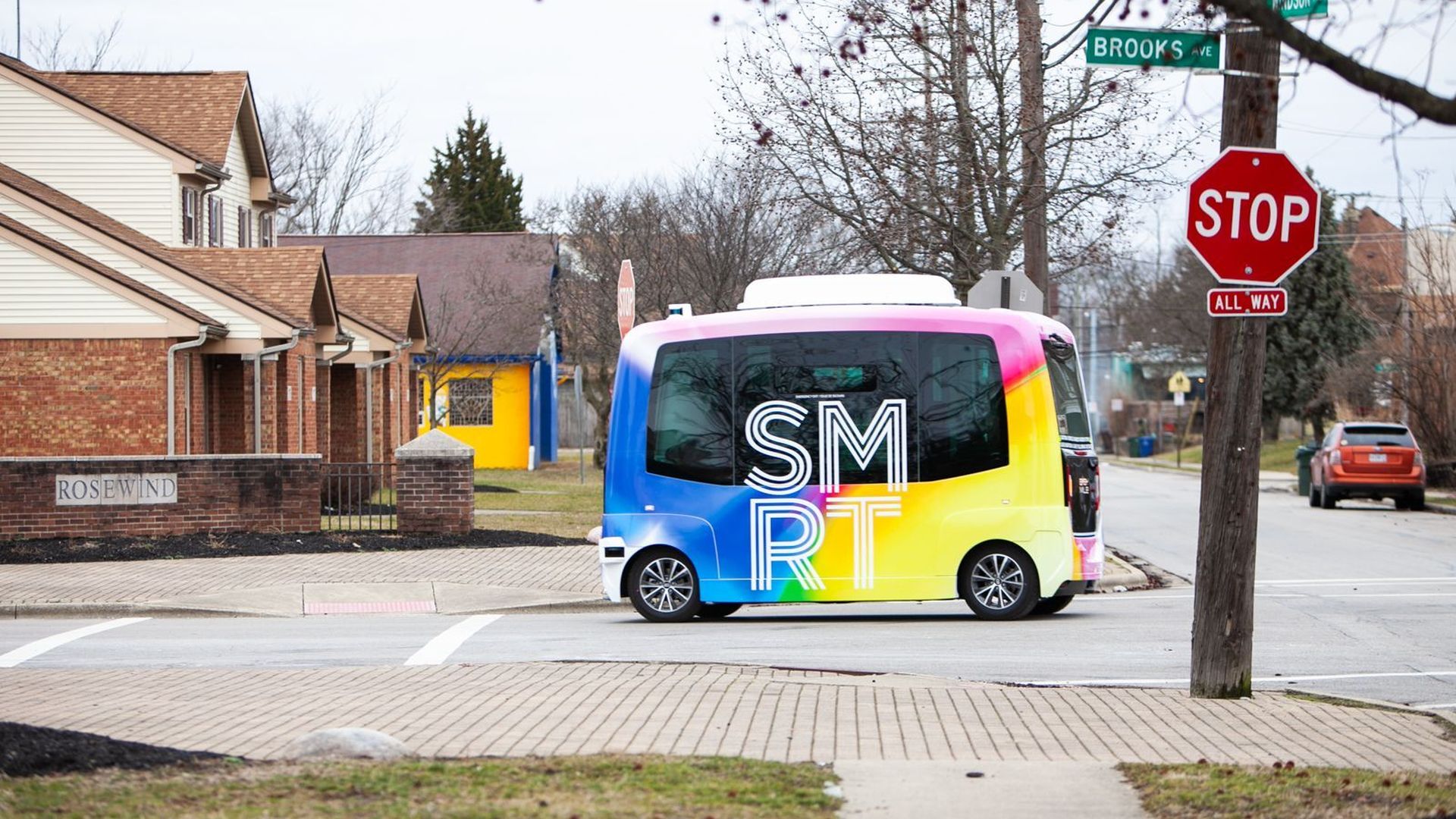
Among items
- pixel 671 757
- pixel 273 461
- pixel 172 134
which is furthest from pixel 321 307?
pixel 671 757

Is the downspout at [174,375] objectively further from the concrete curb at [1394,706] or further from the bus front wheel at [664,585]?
the concrete curb at [1394,706]

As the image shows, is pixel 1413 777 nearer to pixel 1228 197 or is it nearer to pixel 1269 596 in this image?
pixel 1228 197

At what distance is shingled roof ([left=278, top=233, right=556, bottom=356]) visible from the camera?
4900cm

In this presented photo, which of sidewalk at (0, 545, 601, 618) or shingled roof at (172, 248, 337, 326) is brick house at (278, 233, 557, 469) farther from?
sidewalk at (0, 545, 601, 618)

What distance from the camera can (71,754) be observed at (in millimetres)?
6820

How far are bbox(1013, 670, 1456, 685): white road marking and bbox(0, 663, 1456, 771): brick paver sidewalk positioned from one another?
0.76 meters

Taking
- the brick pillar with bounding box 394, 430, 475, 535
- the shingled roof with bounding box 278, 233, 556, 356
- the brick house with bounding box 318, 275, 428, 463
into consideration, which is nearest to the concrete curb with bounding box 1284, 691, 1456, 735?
the brick pillar with bounding box 394, 430, 475, 535

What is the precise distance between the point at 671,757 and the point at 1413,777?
3.09 meters

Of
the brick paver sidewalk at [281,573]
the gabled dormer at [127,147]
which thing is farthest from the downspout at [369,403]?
the brick paver sidewalk at [281,573]

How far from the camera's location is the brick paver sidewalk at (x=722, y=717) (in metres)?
7.48

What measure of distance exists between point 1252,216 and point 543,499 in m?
25.5

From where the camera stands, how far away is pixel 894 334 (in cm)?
1424

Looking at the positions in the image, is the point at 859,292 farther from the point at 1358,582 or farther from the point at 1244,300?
the point at 1358,582

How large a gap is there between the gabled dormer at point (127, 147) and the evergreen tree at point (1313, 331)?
37374 millimetres
